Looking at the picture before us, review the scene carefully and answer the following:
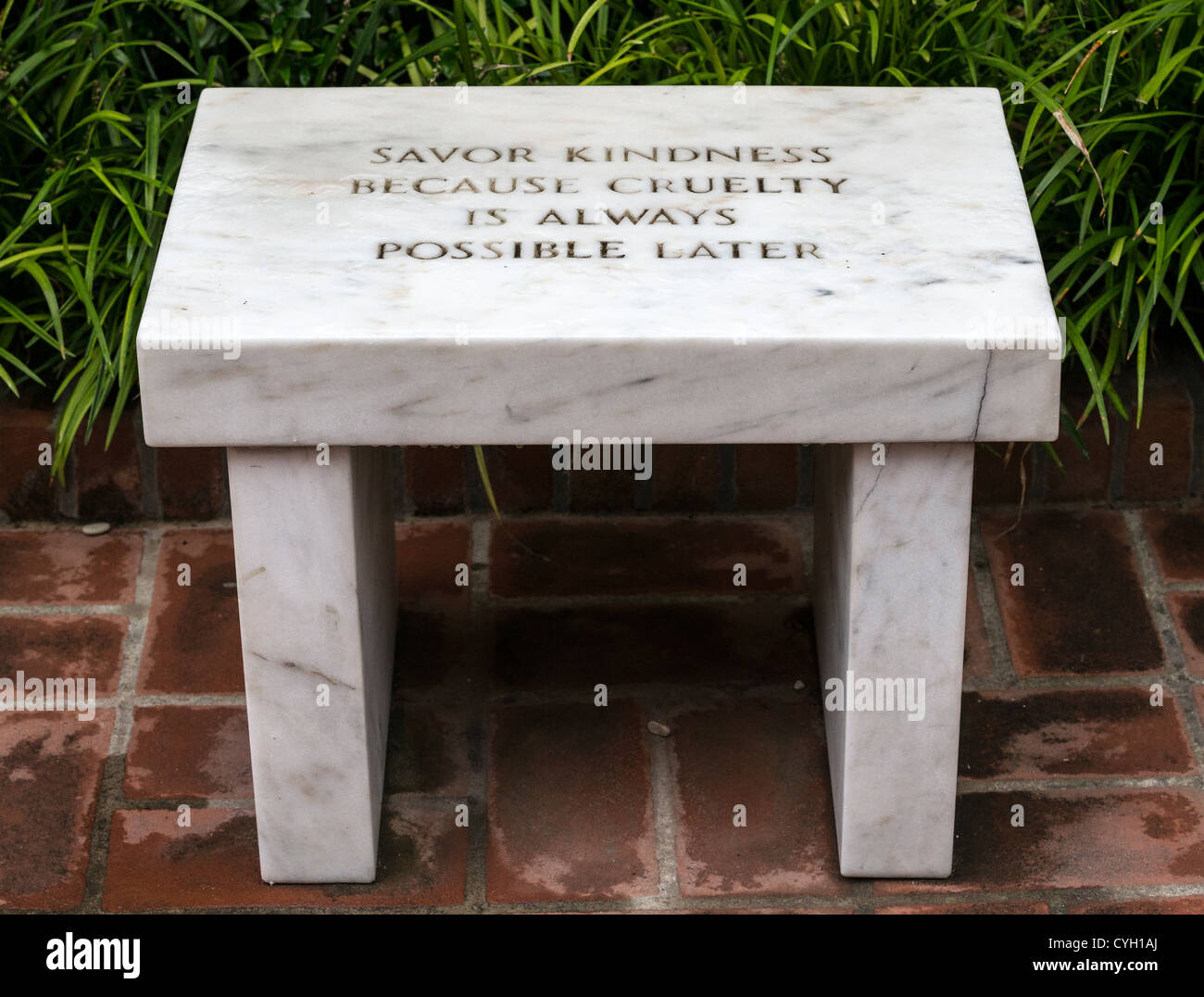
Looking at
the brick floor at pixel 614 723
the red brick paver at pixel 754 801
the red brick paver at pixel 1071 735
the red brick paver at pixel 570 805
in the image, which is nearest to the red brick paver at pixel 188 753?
the brick floor at pixel 614 723

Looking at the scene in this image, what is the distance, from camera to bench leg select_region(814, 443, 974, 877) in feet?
5.87

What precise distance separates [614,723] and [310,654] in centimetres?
51

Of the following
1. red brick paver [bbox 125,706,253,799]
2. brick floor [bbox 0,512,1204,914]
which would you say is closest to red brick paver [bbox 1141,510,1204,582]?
brick floor [bbox 0,512,1204,914]

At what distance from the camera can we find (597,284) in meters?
1.78

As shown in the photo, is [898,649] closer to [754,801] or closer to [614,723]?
[754,801]

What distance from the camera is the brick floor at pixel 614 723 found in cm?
203

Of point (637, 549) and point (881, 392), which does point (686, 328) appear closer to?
point (881, 392)

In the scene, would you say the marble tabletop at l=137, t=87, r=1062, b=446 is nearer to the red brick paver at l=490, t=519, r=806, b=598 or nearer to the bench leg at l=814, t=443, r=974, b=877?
the bench leg at l=814, t=443, r=974, b=877

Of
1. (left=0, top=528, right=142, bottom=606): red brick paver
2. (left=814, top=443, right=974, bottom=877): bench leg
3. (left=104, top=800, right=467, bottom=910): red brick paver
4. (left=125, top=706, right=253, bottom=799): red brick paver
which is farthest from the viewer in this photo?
(left=0, top=528, right=142, bottom=606): red brick paver

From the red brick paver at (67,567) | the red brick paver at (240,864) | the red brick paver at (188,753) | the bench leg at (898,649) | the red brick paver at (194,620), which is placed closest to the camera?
the bench leg at (898,649)

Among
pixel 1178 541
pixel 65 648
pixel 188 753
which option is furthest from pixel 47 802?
pixel 1178 541

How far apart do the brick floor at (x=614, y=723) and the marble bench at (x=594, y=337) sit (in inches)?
3.5

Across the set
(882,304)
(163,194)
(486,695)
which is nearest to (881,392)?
(882,304)

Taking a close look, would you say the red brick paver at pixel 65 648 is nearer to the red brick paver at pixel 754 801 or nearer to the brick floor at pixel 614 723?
the brick floor at pixel 614 723
